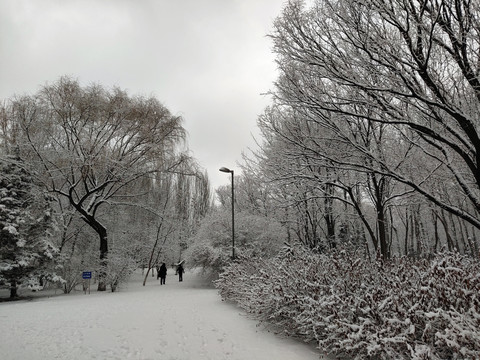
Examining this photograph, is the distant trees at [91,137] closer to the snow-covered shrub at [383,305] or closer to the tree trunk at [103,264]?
the tree trunk at [103,264]

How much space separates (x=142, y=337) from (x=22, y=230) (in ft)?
38.3

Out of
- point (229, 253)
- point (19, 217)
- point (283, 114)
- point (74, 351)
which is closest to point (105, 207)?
point (19, 217)

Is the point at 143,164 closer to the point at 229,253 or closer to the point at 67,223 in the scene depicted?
the point at 67,223

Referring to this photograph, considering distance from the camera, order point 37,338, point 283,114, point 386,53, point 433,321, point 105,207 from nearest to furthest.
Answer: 1. point 433,321
2. point 386,53
3. point 37,338
4. point 283,114
5. point 105,207

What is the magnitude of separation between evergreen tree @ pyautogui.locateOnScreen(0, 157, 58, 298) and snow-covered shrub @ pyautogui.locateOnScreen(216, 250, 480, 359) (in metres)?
12.1

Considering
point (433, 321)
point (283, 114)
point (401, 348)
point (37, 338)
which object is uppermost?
point (283, 114)

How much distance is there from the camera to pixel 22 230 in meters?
14.4

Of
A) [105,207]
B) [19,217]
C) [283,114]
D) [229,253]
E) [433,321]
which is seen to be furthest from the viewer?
[105,207]

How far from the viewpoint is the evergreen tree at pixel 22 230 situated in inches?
540

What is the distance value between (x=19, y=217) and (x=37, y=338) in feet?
32.3

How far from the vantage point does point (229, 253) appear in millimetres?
17625

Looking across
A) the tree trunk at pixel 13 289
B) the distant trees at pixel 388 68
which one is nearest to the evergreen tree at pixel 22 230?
the tree trunk at pixel 13 289

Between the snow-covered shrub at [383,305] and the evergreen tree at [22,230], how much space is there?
12131 millimetres

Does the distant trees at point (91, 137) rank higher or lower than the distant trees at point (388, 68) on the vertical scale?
higher
